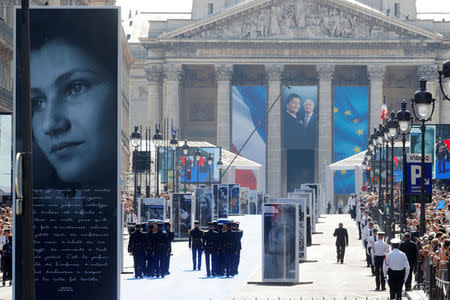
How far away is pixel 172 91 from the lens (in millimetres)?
134625

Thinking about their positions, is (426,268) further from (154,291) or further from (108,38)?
(108,38)

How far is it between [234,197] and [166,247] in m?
45.8

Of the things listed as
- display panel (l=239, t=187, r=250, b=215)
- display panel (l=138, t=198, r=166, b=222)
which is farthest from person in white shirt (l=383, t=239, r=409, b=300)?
display panel (l=239, t=187, r=250, b=215)

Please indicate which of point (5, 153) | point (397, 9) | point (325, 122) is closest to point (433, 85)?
point (325, 122)

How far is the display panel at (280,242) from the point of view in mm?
37750

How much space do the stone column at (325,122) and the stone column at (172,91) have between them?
46.7 ft

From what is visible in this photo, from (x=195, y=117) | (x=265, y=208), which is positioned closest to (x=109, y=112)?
(x=265, y=208)

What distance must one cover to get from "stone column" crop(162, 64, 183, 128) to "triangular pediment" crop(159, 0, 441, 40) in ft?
10.9

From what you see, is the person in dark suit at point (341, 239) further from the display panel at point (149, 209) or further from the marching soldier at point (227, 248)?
the display panel at point (149, 209)

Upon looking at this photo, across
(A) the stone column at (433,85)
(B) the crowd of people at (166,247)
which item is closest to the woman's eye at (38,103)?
(B) the crowd of people at (166,247)

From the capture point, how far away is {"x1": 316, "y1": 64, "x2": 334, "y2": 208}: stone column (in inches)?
5207

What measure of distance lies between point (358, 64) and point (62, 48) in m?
114

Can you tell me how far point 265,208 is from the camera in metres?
37.7

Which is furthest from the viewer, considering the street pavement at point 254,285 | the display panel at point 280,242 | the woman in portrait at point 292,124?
the woman in portrait at point 292,124
